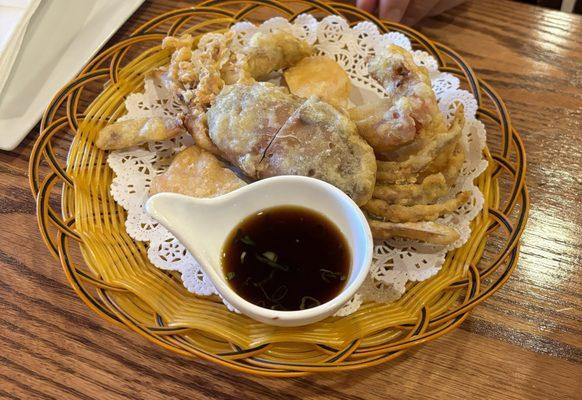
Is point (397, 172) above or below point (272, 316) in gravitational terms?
above

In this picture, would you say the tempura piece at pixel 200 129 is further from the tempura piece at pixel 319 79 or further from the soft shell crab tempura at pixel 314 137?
the tempura piece at pixel 319 79

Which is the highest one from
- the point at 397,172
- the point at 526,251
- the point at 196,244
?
the point at 397,172

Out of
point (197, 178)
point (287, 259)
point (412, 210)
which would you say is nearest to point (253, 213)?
point (287, 259)

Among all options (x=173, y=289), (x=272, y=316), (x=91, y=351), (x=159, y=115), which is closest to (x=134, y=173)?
(x=159, y=115)

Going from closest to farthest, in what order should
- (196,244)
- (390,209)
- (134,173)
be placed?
(196,244) < (390,209) < (134,173)

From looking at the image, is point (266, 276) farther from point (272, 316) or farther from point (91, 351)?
point (91, 351)

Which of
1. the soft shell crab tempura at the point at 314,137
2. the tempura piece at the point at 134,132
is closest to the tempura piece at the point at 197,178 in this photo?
the soft shell crab tempura at the point at 314,137
